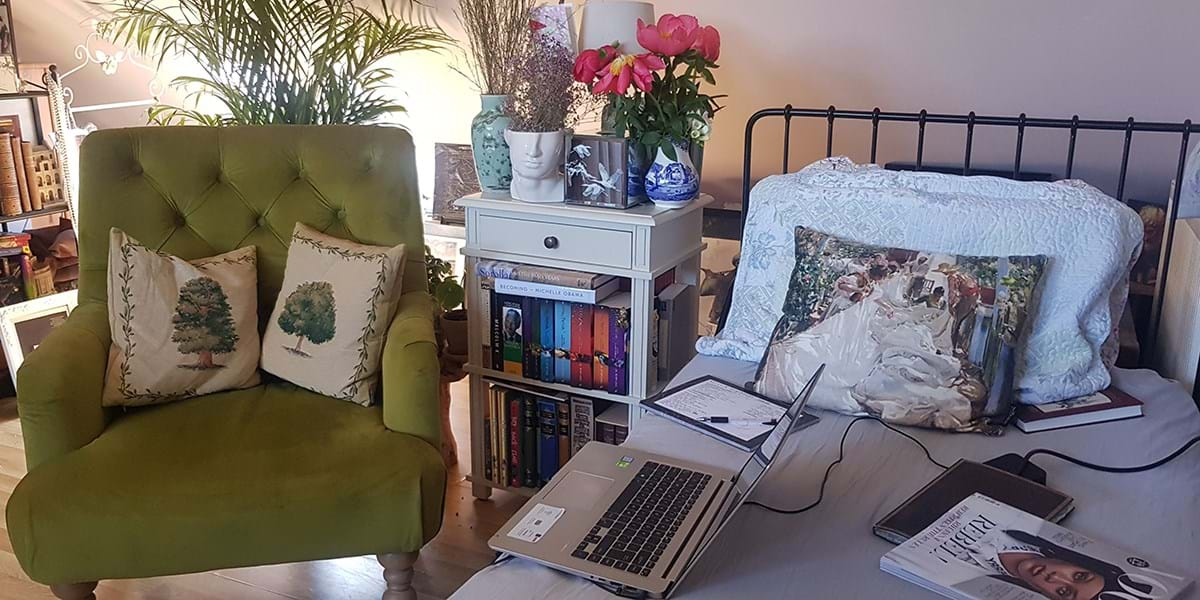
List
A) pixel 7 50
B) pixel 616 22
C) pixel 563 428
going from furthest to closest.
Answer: pixel 7 50
pixel 563 428
pixel 616 22

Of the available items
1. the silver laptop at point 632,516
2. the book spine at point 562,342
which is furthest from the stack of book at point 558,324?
the silver laptop at point 632,516

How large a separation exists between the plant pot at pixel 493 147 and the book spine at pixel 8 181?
1.75m

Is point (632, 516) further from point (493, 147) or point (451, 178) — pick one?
point (451, 178)

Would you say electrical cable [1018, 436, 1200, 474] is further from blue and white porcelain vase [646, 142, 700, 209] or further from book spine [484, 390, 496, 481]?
book spine [484, 390, 496, 481]

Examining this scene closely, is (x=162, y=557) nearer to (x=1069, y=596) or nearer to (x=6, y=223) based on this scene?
(x=1069, y=596)

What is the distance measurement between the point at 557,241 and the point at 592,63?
1.29 ft

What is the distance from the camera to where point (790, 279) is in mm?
1859

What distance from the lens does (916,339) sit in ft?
5.47

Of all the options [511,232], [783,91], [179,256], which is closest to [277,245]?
[179,256]

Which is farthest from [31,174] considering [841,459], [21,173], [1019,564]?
[1019,564]

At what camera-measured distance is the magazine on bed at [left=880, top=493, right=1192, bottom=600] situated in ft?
3.76

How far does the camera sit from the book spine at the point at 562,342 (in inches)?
86.2

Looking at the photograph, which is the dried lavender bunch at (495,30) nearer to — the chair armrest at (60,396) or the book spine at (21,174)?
the chair armrest at (60,396)

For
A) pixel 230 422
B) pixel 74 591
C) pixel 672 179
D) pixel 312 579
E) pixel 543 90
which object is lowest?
pixel 312 579
